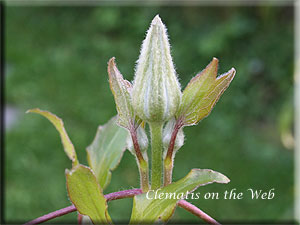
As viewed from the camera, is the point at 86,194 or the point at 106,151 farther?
the point at 106,151

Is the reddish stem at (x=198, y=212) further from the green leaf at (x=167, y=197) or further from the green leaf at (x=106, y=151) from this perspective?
the green leaf at (x=106, y=151)

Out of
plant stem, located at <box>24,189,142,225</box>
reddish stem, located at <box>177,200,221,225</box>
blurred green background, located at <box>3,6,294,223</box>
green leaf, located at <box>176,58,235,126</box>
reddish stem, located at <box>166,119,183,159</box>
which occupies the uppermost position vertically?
blurred green background, located at <box>3,6,294,223</box>

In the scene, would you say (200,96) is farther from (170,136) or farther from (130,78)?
(130,78)

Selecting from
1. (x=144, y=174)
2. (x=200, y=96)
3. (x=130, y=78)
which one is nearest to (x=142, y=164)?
(x=144, y=174)

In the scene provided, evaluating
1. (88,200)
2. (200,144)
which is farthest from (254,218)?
(88,200)

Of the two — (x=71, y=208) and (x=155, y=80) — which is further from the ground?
(x=155, y=80)

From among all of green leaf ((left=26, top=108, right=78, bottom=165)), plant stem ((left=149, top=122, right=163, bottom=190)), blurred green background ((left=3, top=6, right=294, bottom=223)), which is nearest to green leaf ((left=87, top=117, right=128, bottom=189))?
green leaf ((left=26, top=108, right=78, bottom=165))

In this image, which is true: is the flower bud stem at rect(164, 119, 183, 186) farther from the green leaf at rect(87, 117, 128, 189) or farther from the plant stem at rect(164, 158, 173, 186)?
the green leaf at rect(87, 117, 128, 189)

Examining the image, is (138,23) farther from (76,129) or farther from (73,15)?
(76,129)
